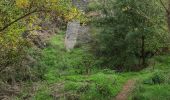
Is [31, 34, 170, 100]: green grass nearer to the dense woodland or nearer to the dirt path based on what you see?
the dense woodland

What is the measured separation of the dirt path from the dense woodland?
0.05 m

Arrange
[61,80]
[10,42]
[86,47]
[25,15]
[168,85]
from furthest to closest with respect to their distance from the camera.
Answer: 1. [86,47]
2. [61,80]
3. [168,85]
4. [10,42]
5. [25,15]

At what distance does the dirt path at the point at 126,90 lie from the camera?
20.2m

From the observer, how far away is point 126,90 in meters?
21.3

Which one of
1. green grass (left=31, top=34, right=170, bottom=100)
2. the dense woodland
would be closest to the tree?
the dense woodland

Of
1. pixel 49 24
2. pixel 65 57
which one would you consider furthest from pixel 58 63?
pixel 49 24

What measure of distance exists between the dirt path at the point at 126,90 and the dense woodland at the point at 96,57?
5 cm

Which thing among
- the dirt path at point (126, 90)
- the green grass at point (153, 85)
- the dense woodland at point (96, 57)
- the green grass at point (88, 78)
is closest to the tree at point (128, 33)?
the dense woodland at point (96, 57)

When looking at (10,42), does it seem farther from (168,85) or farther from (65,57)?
(65,57)

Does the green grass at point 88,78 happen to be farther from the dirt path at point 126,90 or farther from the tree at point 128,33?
the tree at point 128,33

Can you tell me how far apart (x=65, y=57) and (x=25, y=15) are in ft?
47.7

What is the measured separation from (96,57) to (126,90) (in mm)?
7376

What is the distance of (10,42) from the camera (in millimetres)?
14867

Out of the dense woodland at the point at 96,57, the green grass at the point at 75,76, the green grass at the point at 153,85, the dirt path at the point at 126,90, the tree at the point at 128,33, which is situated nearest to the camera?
the dense woodland at the point at 96,57
